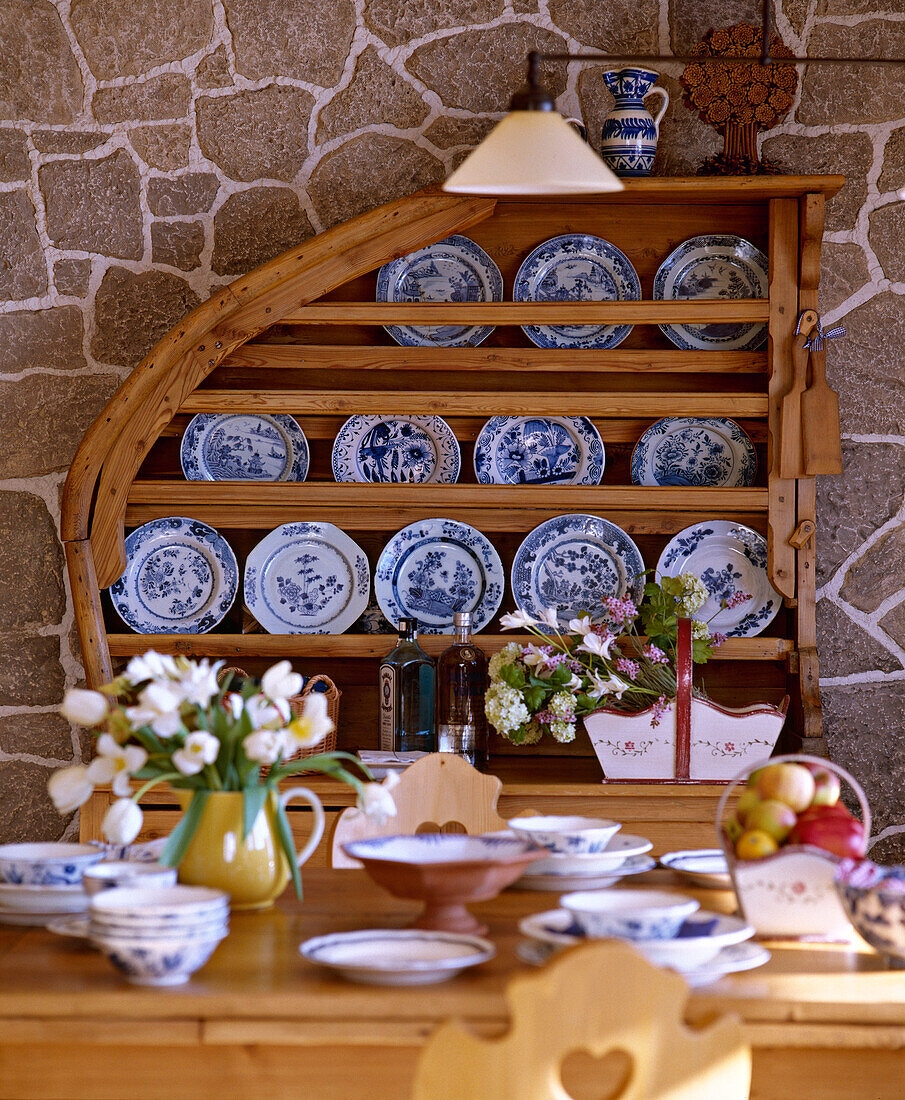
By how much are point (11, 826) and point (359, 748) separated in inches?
33.1

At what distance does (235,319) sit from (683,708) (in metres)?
1.28

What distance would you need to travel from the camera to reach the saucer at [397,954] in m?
1.24

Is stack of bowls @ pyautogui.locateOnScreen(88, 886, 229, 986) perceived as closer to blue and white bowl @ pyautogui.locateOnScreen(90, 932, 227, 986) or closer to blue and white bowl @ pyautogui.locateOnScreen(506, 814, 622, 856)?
blue and white bowl @ pyautogui.locateOnScreen(90, 932, 227, 986)

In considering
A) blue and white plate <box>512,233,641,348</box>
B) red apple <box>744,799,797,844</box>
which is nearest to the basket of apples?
red apple <box>744,799,797,844</box>

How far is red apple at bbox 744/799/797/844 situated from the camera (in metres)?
1.43

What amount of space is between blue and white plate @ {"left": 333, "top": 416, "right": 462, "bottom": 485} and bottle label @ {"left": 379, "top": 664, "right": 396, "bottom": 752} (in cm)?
45

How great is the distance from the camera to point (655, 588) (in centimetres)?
264

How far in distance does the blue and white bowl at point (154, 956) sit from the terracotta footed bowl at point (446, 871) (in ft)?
0.73

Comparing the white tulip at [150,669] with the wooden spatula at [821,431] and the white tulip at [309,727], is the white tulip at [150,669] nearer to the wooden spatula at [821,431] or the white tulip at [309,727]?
the white tulip at [309,727]

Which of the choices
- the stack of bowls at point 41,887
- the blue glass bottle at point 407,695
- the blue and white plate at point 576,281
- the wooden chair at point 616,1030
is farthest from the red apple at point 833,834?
the blue and white plate at point 576,281

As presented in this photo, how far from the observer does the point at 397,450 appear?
281cm

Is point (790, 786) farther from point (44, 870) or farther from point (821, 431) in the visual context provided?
point (821, 431)

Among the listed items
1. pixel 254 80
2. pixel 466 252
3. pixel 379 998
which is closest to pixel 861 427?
pixel 466 252

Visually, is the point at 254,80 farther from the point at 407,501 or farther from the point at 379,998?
the point at 379,998
